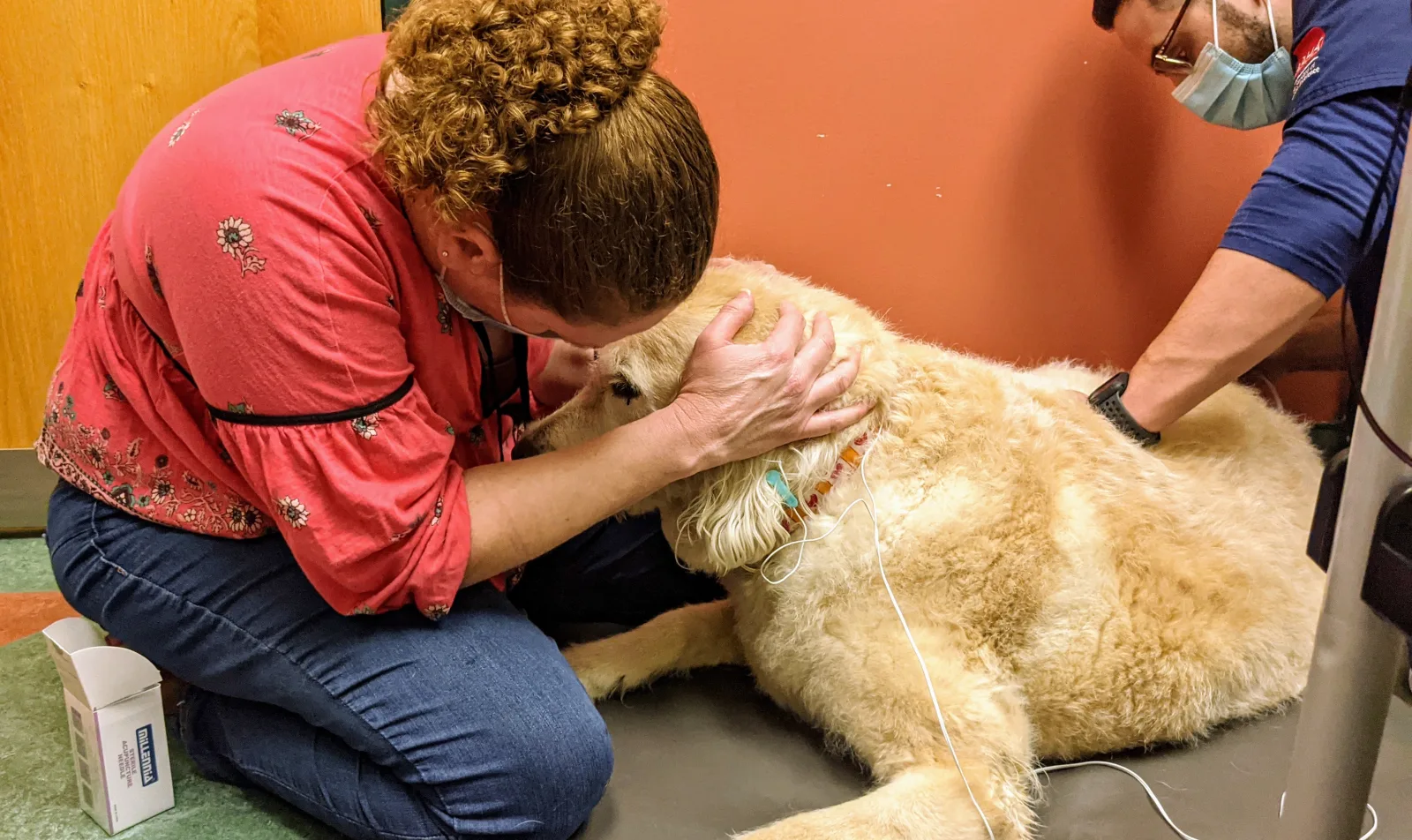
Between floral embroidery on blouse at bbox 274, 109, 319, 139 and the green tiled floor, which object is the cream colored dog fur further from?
the green tiled floor

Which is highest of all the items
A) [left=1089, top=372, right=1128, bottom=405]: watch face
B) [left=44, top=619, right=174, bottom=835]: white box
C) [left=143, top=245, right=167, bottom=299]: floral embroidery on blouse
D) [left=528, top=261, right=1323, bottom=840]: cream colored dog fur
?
[left=143, top=245, right=167, bottom=299]: floral embroidery on blouse

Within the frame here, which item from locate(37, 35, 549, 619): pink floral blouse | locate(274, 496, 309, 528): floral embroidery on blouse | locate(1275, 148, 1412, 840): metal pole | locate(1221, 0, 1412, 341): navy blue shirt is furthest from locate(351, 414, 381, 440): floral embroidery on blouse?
locate(1221, 0, 1412, 341): navy blue shirt

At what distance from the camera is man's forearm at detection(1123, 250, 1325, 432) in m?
1.83

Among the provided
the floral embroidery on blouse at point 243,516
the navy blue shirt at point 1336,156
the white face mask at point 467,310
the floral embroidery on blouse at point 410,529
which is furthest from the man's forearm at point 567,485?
the navy blue shirt at point 1336,156

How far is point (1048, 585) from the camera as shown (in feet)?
5.30

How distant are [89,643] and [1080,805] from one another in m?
1.69

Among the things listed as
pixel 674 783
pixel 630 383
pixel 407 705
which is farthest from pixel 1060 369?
pixel 407 705

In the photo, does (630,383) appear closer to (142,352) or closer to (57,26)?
(142,352)

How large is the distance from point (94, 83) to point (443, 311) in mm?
1462

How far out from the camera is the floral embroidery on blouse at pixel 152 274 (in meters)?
1.35

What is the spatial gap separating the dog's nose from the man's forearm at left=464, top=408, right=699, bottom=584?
177 mm

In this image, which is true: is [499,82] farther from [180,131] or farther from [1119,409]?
[1119,409]

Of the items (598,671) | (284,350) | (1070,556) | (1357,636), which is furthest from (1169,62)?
(284,350)

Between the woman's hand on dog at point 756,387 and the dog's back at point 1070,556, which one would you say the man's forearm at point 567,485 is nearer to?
the woman's hand on dog at point 756,387
